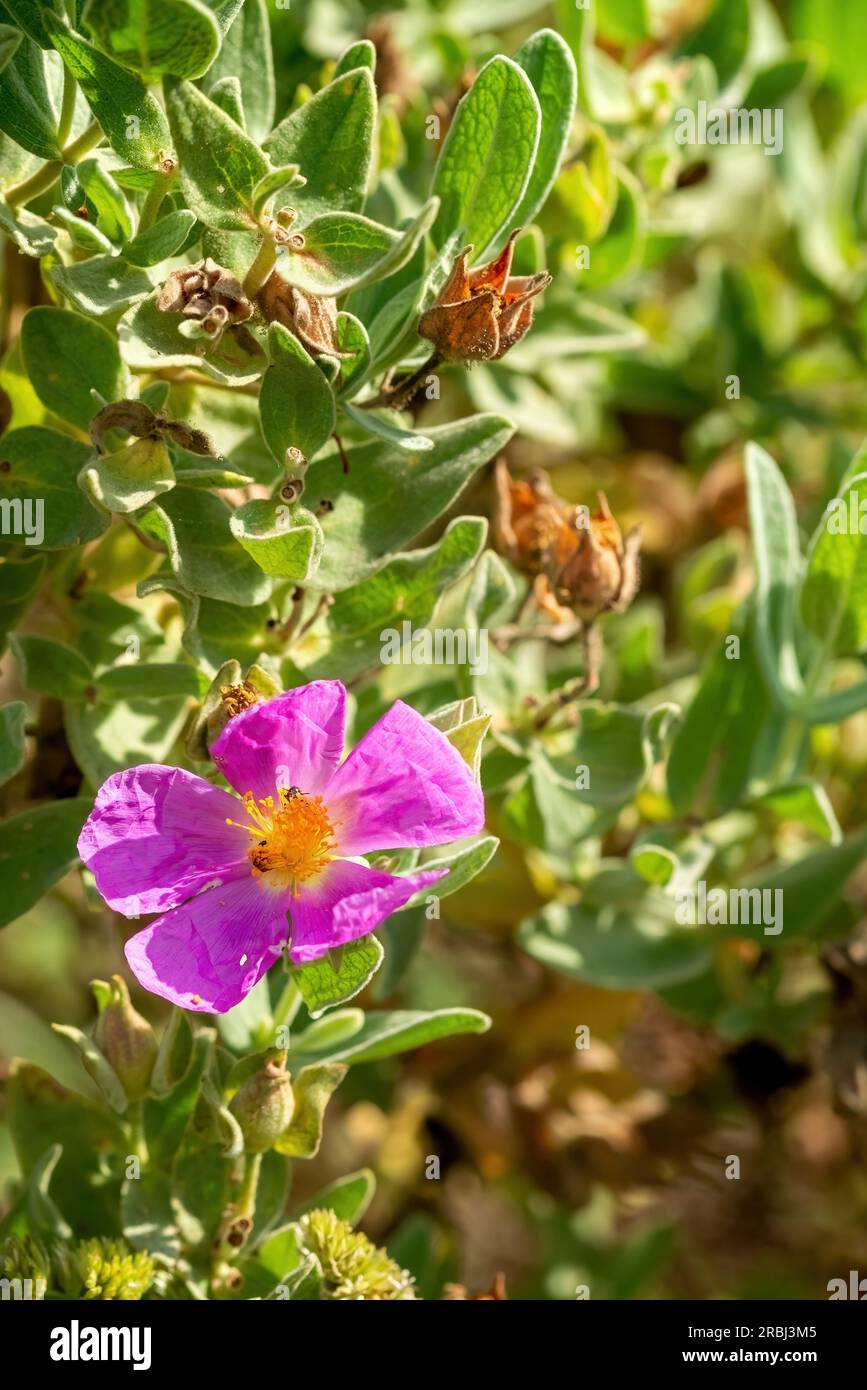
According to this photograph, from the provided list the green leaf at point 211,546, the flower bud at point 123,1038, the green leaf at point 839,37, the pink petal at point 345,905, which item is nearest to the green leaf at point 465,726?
the pink petal at point 345,905

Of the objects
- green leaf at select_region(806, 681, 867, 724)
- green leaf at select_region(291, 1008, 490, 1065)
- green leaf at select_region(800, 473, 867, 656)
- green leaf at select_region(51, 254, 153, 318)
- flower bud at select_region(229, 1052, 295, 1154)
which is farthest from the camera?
green leaf at select_region(806, 681, 867, 724)

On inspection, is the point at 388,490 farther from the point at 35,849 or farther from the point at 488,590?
the point at 35,849

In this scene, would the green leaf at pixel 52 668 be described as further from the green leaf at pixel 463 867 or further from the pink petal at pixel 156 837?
the green leaf at pixel 463 867

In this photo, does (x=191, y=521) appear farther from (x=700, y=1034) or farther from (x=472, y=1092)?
(x=700, y=1034)

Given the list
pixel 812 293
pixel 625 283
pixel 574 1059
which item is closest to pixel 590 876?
pixel 574 1059

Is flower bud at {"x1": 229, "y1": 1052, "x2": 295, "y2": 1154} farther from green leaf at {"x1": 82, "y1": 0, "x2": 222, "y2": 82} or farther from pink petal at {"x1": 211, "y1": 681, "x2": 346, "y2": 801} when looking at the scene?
green leaf at {"x1": 82, "y1": 0, "x2": 222, "y2": 82}

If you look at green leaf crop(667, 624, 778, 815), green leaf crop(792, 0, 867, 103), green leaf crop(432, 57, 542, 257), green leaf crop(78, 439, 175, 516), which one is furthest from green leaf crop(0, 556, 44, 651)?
green leaf crop(792, 0, 867, 103)

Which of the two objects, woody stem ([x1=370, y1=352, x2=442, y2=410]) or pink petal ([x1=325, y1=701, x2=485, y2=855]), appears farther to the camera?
woody stem ([x1=370, y1=352, x2=442, y2=410])
